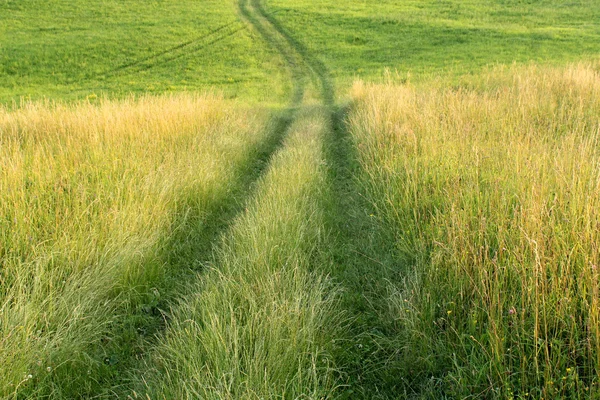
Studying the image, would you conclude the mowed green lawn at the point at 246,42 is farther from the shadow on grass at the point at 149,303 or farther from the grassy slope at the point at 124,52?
the shadow on grass at the point at 149,303

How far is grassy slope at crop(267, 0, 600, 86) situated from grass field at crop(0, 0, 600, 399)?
14.3 metres

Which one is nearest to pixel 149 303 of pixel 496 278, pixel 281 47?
pixel 496 278

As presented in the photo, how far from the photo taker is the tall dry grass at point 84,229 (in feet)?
9.25

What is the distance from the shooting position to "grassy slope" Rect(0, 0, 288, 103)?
22625 mm

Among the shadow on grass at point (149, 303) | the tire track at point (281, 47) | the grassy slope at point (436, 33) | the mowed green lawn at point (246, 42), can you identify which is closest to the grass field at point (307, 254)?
the shadow on grass at point (149, 303)

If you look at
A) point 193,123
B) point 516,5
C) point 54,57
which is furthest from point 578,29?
point 54,57

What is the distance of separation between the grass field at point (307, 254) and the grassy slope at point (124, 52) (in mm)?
12763

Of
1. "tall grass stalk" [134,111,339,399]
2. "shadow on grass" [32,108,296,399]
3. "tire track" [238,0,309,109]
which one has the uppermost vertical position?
"tire track" [238,0,309,109]

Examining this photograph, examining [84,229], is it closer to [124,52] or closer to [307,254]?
[307,254]

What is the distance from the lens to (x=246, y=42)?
101ft

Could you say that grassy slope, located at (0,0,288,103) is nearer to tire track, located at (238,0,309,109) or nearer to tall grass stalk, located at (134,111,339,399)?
tire track, located at (238,0,309,109)

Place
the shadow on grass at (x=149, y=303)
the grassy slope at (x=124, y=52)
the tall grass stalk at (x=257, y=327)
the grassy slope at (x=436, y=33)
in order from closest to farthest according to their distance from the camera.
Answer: the tall grass stalk at (x=257, y=327)
the shadow on grass at (x=149, y=303)
the grassy slope at (x=124, y=52)
the grassy slope at (x=436, y=33)

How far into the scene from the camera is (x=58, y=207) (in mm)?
4371

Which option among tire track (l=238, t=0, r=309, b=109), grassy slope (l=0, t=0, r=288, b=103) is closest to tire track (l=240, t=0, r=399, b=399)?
tire track (l=238, t=0, r=309, b=109)
